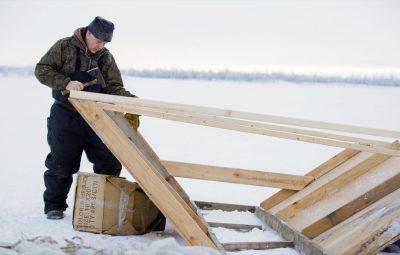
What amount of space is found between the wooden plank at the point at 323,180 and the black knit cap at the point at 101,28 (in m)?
2.11

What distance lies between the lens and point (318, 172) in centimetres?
525

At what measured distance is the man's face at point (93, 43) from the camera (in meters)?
4.61

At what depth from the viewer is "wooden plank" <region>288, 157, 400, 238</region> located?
4.13 m

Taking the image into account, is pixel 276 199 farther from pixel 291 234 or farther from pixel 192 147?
pixel 192 147

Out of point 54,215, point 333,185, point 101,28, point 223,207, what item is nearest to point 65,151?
point 54,215

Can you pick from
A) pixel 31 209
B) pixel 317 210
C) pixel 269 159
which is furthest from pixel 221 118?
pixel 269 159

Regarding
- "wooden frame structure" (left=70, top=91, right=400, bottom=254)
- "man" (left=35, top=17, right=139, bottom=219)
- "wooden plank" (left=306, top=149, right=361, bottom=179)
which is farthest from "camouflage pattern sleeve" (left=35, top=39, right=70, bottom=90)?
"wooden plank" (left=306, top=149, right=361, bottom=179)

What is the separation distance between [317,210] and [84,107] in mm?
2040

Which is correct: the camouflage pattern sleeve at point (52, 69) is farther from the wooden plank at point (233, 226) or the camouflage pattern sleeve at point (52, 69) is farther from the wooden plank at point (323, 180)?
the wooden plank at point (323, 180)

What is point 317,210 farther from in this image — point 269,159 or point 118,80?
point 269,159

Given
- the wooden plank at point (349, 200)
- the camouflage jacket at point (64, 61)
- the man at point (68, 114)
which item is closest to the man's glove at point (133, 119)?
the man at point (68, 114)

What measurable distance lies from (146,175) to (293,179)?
2.03 metres

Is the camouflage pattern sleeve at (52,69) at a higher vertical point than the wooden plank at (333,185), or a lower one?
higher

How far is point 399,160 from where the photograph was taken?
4.43m
